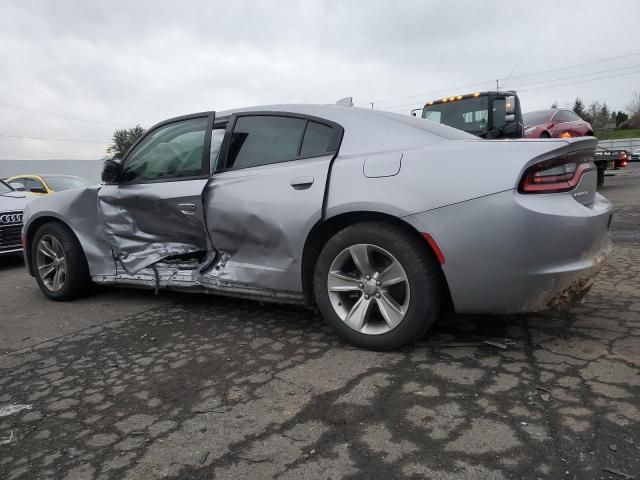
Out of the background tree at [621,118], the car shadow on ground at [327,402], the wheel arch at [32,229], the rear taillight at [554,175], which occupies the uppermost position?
the background tree at [621,118]

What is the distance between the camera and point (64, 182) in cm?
1098

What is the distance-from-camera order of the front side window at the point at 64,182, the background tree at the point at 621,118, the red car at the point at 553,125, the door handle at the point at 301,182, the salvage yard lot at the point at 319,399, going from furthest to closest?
the background tree at the point at 621,118 → the red car at the point at 553,125 → the front side window at the point at 64,182 → the door handle at the point at 301,182 → the salvage yard lot at the point at 319,399

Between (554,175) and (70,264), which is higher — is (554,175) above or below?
above

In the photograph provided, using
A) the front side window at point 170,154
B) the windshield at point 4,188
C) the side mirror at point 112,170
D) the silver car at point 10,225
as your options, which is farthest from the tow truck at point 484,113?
the windshield at point 4,188

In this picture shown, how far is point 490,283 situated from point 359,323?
2.62ft

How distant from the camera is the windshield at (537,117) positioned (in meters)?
11.4

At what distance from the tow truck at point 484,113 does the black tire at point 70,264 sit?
21.6 feet

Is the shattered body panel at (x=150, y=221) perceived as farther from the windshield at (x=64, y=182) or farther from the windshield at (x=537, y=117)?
the windshield at (x=537, y=117)

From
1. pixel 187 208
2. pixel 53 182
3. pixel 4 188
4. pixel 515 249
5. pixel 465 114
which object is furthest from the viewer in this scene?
pixel 53 182

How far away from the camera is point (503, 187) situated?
8.36ft

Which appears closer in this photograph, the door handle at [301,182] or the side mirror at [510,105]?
the door handle at [301,182]

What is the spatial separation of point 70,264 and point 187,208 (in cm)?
155

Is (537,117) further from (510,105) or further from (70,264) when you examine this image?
(70,264)

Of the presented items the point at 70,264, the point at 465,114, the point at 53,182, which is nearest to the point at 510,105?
the point at 465,114
